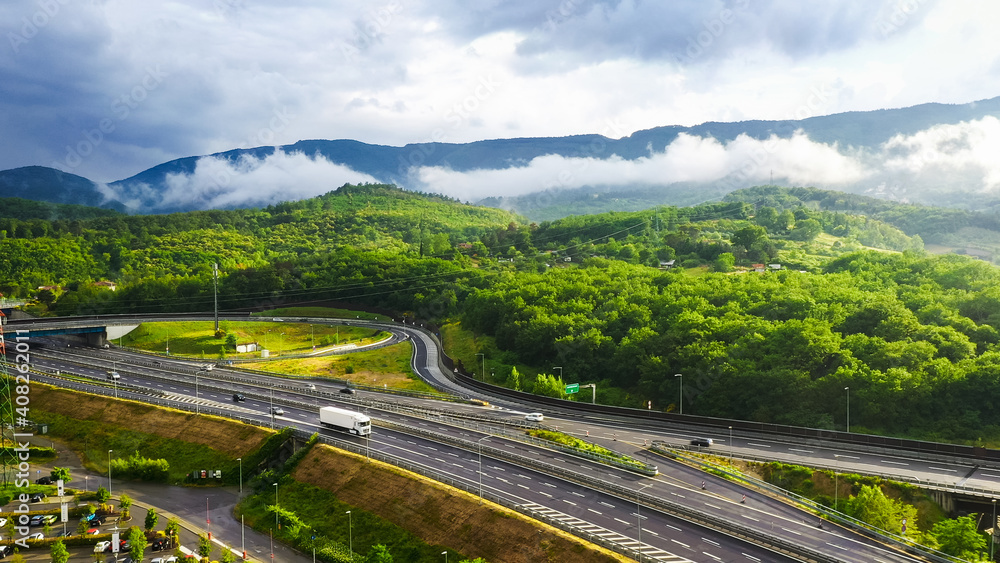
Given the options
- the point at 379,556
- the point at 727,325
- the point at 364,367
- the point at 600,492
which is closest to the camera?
the point at 379,556

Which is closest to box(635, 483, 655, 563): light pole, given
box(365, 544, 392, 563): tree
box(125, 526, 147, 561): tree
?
box(365, 544, 392, 563): tree

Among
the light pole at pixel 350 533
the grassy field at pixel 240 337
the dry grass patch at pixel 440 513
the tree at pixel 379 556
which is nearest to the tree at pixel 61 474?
the dry grass patch at pixel 440 513

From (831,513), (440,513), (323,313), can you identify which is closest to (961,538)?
(831,513)

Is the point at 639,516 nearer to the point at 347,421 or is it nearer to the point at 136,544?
the point at 347,421

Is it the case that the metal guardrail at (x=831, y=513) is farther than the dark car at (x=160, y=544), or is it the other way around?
the dark car at (x=160, y=544)

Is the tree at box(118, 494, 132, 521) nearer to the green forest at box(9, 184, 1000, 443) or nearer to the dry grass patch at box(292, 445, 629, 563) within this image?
the dry grass patch at box(292, 445, 629, 563)

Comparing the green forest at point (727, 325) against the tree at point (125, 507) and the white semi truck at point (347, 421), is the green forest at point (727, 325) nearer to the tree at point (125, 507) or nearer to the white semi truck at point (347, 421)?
the white semi truck at point (347, 421)
